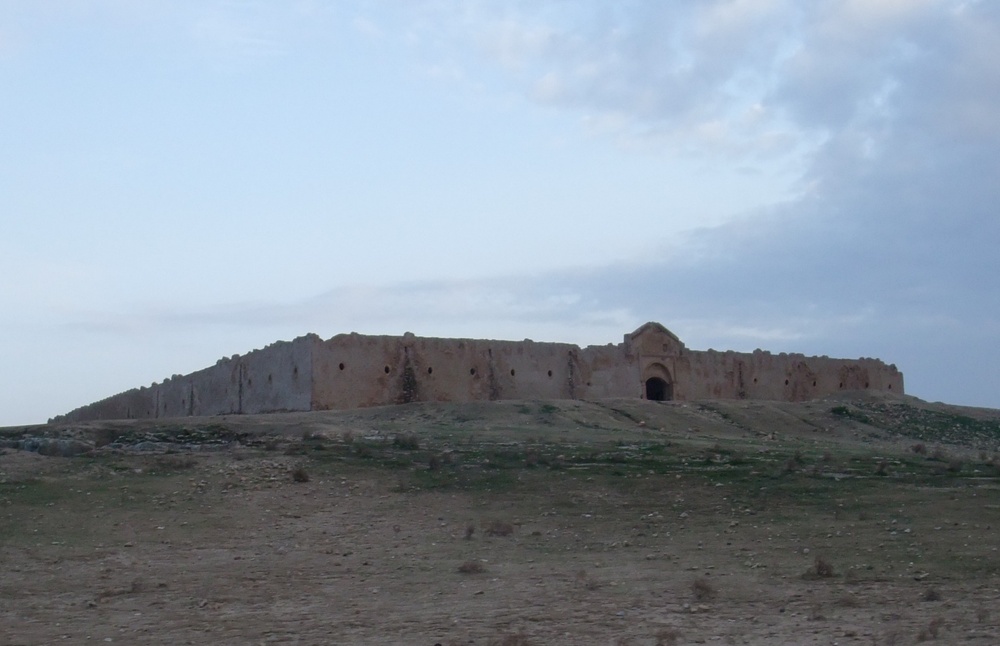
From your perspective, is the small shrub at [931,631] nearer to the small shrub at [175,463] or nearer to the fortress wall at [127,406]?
the small shrub at [175,463]

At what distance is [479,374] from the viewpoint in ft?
94.8

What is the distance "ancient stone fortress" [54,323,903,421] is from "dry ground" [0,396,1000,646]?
198 inches

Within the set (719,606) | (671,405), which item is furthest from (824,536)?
(671,405)

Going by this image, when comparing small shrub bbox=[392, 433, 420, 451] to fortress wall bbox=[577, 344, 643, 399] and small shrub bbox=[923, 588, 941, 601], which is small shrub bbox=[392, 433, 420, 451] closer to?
small shrub bbox=[923, 588, 941, 601]

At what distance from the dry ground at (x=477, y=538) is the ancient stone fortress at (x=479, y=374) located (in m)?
5.02

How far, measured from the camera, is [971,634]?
31.0 feet

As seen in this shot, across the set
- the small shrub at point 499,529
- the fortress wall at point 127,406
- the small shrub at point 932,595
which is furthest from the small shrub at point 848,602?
the fortress wall at point 127,406

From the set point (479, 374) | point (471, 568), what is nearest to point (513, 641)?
point (471, 568)

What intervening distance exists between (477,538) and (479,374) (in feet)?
49.5

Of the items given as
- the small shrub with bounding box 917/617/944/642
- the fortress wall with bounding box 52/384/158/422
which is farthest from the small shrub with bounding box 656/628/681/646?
the fortress wall with bounding box 52/384/158/422

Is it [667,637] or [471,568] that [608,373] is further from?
[667,637]

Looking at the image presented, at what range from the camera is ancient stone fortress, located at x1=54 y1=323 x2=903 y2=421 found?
88.1 feet

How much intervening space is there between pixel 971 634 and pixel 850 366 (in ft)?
97.3

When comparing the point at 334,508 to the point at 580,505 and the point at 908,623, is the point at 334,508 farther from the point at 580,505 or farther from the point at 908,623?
the point at 908,623
